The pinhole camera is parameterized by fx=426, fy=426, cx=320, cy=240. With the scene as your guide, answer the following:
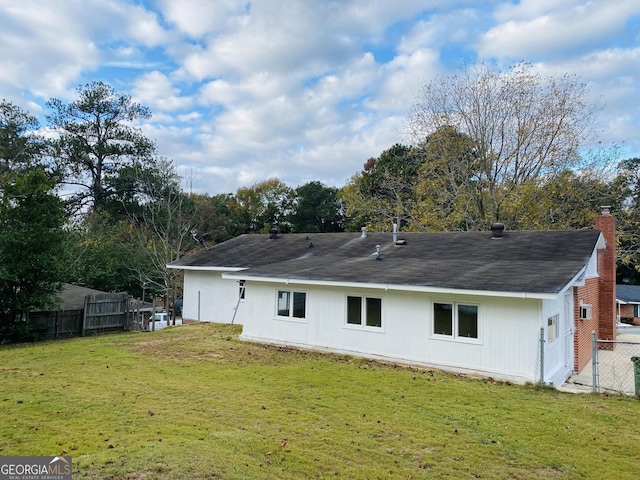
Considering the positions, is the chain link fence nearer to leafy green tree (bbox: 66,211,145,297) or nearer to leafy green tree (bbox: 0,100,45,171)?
leafy green tree (bbox: 66,211,145,297)

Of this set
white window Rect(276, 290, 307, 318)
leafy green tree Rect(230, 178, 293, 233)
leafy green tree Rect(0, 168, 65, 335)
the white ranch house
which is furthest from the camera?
leafy green tree Rect(230, 178, 293, 233)

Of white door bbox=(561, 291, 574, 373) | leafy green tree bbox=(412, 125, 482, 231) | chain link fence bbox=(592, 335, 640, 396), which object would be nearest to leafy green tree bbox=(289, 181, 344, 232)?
leafy green tree bbox=(412, 125, 482, 231)

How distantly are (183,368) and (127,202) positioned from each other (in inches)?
1165

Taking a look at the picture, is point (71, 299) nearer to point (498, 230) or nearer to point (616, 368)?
point (498, 230)

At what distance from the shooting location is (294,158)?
1654 inches

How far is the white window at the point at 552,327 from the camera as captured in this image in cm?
997

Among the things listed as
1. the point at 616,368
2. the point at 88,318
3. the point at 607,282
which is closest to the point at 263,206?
the point at 88,318

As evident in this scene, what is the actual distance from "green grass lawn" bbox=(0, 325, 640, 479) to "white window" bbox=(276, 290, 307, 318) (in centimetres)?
253

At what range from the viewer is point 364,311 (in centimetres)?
1230

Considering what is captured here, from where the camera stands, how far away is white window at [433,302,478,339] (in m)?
10.4

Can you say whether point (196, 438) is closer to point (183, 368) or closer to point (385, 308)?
point (183, 368)

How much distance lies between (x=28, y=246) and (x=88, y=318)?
4131mm

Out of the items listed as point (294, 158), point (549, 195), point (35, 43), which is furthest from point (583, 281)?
Result: point (294, 158)

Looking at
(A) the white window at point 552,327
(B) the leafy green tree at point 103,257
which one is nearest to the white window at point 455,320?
(A) the white window at point 552,327
